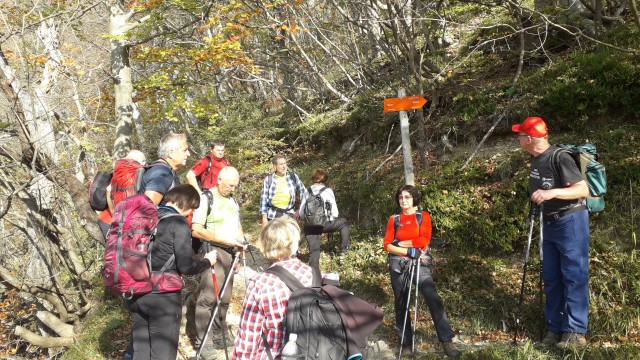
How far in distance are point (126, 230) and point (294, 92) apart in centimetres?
1389

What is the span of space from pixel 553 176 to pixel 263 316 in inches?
117

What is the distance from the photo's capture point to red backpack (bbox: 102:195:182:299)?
3.56m

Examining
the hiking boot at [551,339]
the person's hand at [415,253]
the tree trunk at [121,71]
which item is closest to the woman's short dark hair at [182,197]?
the person's hand at [415,253]

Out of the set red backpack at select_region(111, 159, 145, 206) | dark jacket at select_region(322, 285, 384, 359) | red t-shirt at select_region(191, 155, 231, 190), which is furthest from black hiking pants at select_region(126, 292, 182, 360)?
red t-shirt at select_region(191, 155, 231, 190)

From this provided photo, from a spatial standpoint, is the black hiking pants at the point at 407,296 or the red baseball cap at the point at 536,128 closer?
the red baseball cap at the point at 536,128

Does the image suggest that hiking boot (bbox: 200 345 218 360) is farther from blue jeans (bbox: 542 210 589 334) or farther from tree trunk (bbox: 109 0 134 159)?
tree trunk (bbox: 109 0 134 159)

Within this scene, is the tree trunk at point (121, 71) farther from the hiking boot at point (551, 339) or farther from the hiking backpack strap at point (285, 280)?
the hiking boot at point (551, 339)

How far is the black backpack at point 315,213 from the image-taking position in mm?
6543

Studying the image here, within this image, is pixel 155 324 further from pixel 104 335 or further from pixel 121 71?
pixel 121 71

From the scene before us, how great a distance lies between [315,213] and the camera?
6.55 m

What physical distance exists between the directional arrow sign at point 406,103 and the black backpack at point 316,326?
11.7 ft

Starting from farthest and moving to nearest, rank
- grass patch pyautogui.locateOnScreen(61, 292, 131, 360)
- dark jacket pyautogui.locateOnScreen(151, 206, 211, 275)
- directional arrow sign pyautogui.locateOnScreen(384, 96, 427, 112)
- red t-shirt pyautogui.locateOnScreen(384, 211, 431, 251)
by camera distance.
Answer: grass patch pyautogui.locateOnScreen(61, 292, 131, 360)
directional arrow sign pyautogui.locateOnScreen(384, 96, 427, 112)
red t-shirt pyautogui.locateOnScreen(384, 211, 431, 251)
dark jacket pyautogui.locateOnScreen(151, 206, 211, 275)

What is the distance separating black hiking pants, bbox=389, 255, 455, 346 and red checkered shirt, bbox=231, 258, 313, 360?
6.91 ft

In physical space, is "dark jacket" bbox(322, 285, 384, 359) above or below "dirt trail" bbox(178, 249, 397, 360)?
above
